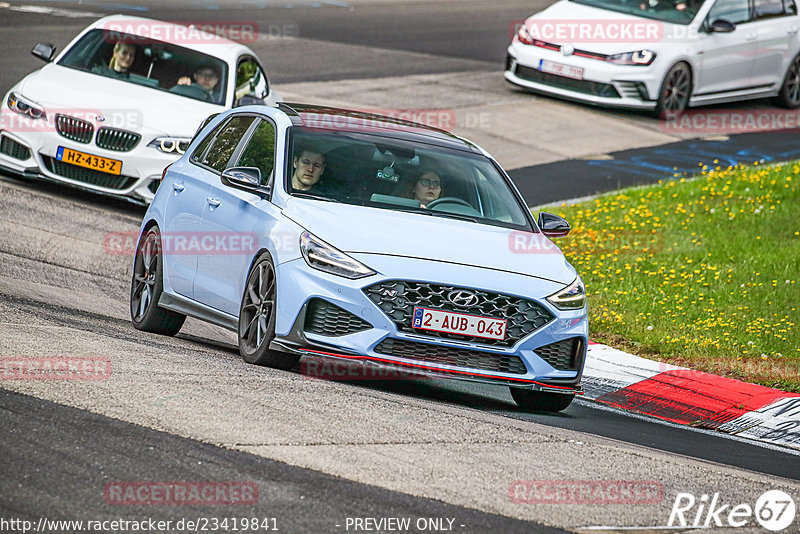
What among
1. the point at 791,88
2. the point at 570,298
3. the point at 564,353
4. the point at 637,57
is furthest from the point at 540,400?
the point at 791,88

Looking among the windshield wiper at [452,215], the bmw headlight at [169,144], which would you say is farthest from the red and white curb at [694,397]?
the bmw headlight at [169,144]

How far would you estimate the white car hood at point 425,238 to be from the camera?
8141mm

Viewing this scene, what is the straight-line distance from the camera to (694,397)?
9883 millimetres

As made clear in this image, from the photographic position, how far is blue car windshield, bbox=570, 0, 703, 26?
70.9ft

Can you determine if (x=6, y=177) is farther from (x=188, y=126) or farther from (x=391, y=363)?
(x=391, y=363)

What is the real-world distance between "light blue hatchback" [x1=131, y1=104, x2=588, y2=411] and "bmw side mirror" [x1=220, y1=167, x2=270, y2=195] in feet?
0.04

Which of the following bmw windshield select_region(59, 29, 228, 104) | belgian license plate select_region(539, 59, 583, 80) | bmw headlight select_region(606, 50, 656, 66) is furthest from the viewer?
belgian license plate select_region(539, 59, 583, 80)

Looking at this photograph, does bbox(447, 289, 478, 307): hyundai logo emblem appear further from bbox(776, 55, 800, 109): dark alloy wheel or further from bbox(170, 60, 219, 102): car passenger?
bbox(776, 55, 800, 109): dark alloy wheel

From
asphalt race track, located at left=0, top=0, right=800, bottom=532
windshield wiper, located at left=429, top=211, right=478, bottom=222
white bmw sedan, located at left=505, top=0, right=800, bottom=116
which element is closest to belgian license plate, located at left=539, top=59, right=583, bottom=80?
white bmw sedan, located at left=505, top=0, right=800, bottom=116

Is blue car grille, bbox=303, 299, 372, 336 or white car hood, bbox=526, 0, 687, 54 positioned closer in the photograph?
blue car grille, bbox=303, 299, 372, 336

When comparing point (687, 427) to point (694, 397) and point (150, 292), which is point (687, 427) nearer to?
point (694, 397)

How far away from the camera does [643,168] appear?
18.7 meters

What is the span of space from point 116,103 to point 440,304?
7300mm

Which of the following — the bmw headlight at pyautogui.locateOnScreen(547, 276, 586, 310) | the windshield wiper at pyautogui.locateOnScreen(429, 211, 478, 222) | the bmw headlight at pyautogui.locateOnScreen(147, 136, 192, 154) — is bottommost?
the bmw headlight at pyautogui.locateOnScreen(147, 136, 192, 154)
